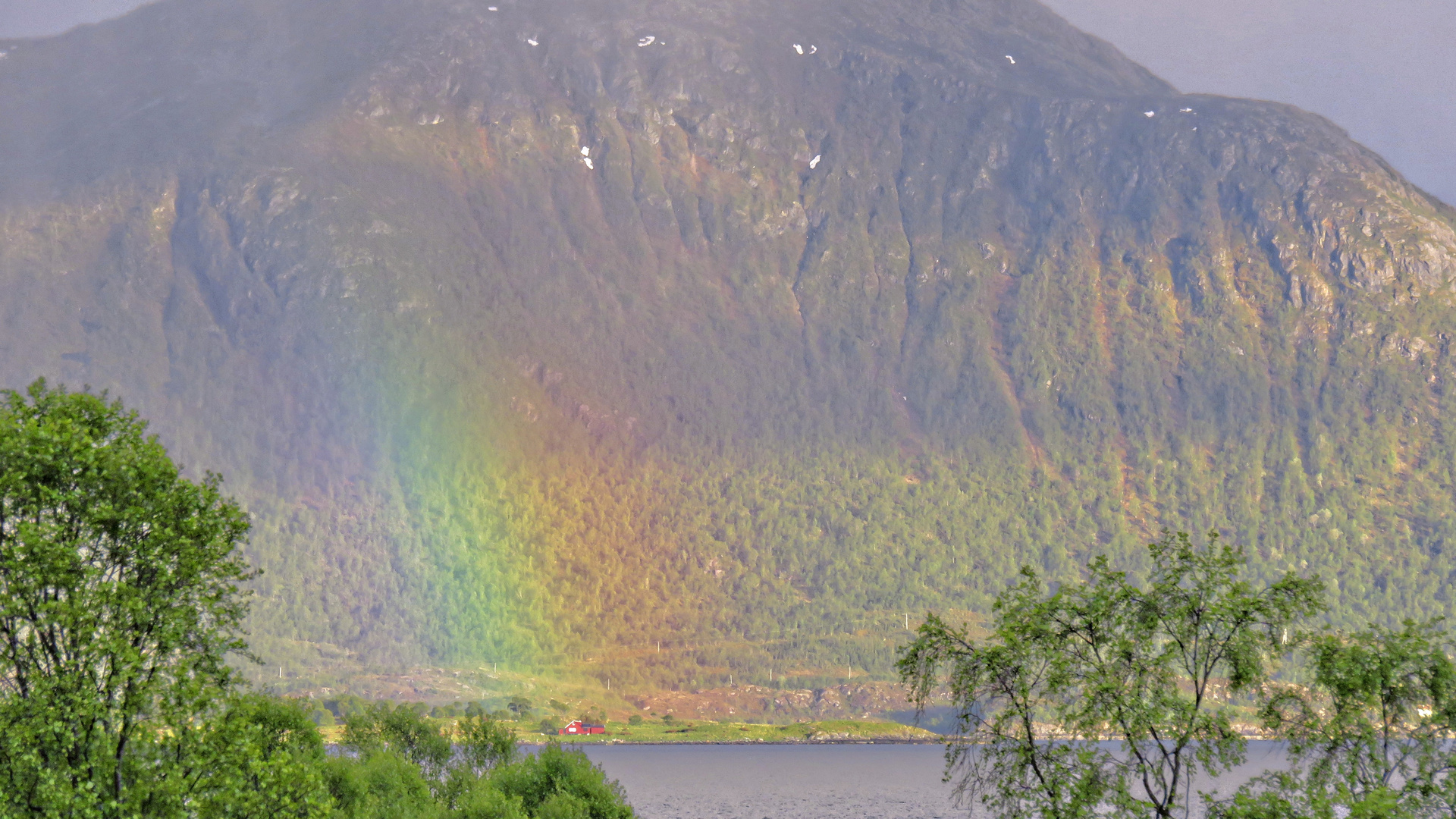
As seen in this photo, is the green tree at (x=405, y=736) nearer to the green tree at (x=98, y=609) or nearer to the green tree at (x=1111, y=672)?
the green tree at (x=98, y=609)

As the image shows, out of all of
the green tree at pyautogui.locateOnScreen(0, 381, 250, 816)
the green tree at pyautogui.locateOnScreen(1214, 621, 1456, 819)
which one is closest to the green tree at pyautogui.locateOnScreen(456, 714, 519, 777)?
the green tree at pyautogui.locateOnScreen(0, 381, 250, 816)

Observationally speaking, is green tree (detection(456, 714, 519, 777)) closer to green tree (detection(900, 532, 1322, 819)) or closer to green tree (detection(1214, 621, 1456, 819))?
green tree (detection(900, 532, 1322, 819))

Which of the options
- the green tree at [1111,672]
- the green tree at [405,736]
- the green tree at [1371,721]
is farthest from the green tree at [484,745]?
the green tree at [1371,721]

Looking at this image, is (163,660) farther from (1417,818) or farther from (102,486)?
(1417,818)

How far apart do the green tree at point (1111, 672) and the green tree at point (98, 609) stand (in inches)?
1024

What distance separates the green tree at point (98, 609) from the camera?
148 ft

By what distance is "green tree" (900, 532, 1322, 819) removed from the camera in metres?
48.4

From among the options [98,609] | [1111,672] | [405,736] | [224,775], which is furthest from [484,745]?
[1111,672]

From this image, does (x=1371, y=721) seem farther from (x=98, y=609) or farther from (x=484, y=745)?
→ (x=484, y=745)

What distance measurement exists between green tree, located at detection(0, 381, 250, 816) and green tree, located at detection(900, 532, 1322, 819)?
85.3 feet

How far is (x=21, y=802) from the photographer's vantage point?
146 feet

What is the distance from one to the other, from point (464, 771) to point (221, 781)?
92782 mm

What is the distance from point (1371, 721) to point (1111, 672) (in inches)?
428

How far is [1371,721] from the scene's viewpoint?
52281 millimetres
